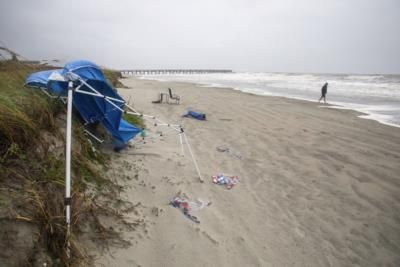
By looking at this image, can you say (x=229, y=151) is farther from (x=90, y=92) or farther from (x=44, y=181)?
(x=44, y=181)

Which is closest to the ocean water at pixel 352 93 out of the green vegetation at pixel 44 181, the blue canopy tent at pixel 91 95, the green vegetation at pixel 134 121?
the green vegetation at pixel 134 121

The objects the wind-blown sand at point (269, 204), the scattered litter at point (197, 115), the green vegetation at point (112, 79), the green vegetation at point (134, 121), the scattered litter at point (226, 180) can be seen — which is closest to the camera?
the wind-blown sand at point (269, 204)

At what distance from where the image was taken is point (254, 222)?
9.84 ft

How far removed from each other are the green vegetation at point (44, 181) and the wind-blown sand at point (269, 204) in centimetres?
41

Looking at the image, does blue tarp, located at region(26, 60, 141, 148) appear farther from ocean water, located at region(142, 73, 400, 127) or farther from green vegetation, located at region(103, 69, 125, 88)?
ocean water, located at region(142, 73, 400, 127)

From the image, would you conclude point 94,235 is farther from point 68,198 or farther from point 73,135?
point 73,135

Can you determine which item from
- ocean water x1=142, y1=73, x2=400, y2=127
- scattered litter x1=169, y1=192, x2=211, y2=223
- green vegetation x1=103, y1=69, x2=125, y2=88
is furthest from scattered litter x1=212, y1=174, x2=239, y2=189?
green vegetation x1=103, y1=69, x2=125, y2=88

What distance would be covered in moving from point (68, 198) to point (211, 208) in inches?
78.3

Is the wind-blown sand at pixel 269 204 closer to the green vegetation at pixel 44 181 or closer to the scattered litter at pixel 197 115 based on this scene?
the green vegetation at pixel 44 181

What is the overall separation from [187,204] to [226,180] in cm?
111

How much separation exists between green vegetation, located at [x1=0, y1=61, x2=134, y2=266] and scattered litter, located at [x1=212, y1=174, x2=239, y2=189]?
1820 millimetres

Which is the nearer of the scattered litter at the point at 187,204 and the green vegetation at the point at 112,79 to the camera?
the scattered litter at the point at 187,204

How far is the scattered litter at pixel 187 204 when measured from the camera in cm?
294

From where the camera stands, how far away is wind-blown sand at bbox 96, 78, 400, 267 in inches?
96.4
